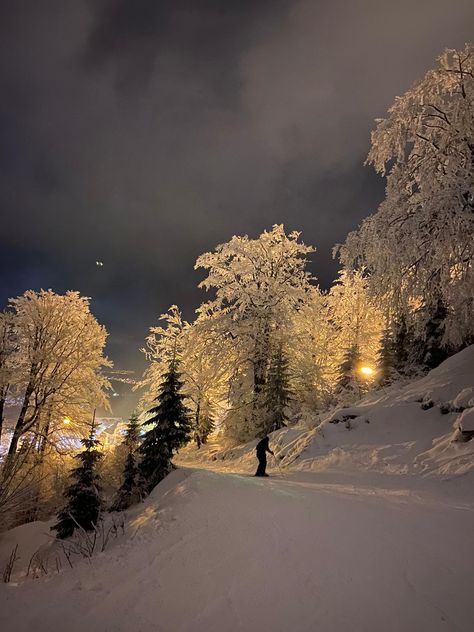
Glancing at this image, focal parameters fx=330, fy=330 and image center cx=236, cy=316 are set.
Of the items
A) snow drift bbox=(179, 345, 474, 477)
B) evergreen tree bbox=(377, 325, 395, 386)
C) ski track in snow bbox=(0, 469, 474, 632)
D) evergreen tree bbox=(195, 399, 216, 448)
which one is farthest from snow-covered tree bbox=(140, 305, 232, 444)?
ski track in snow bbox=(0, 469, 474, 632)

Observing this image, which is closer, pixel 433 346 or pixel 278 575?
pixel 278 575

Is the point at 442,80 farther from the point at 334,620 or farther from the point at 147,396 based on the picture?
the point at 147,396

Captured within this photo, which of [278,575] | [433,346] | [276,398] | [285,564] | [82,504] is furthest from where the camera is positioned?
[276,398]

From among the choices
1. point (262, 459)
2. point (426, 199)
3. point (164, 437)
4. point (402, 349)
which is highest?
point (426, 199)

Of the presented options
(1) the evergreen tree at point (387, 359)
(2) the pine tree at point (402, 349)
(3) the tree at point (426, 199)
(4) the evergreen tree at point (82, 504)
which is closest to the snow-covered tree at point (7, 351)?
(4) the evergreen tree at point (82, 504)

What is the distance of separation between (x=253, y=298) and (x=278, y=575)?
15.2 metres

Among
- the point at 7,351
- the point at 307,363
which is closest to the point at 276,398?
the point at 307,363

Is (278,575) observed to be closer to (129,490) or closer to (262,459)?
(262,459)

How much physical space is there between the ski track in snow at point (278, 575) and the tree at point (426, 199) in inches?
247

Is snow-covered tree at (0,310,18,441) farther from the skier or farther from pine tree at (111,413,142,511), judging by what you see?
the skier

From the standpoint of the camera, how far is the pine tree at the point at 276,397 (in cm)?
1780

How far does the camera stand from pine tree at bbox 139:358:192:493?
45.0 ft

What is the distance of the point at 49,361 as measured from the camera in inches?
608

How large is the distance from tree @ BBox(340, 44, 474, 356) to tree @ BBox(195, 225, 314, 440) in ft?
25.9
